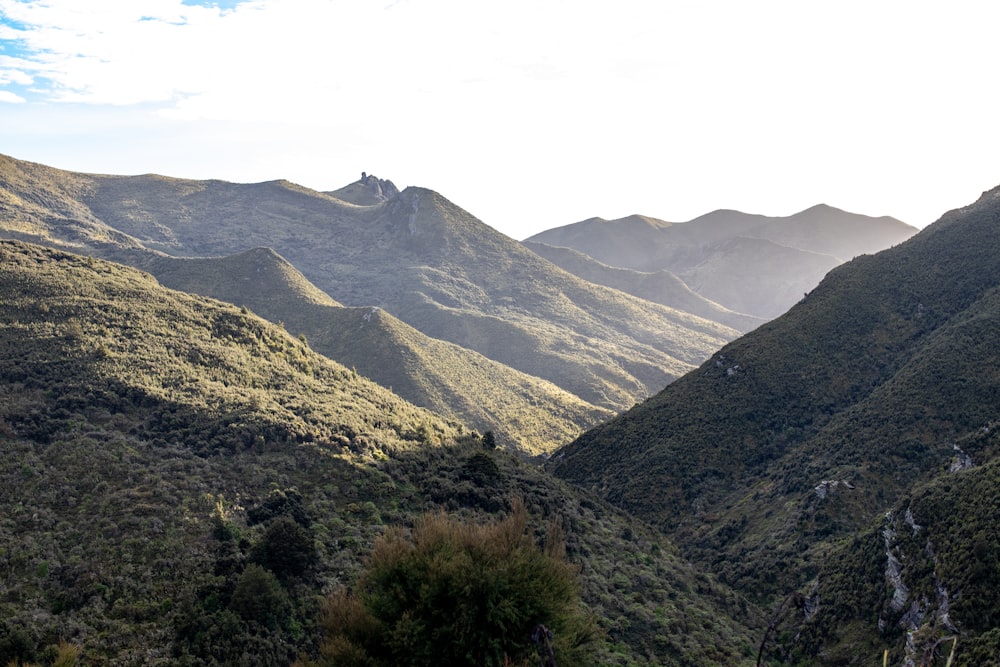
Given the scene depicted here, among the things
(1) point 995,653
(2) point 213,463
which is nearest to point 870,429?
(1) point 995,653

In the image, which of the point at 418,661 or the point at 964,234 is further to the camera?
the point at 964,234

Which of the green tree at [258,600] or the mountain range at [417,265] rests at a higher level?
the mountain range at [417,265]

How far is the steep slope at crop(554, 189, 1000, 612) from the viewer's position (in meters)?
35.5

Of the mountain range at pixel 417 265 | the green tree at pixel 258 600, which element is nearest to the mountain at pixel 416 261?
the mountain range at pixel 417 265

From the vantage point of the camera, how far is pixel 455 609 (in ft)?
49.3

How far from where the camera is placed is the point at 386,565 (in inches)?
624


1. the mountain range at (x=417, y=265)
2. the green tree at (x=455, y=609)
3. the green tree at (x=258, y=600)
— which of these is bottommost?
the green tree at (x=258, y=600)

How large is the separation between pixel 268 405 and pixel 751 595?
27.2 m

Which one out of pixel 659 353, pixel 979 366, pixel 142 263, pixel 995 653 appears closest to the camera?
pixel 995 653

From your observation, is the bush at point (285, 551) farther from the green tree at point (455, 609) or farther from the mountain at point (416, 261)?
the mountain at point (416, 261)

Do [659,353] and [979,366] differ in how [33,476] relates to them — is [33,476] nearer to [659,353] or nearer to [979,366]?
[979,366]

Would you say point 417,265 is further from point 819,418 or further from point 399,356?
point 819,418

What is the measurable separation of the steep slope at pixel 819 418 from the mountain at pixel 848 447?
0.38ft

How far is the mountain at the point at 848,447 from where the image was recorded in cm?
2502
